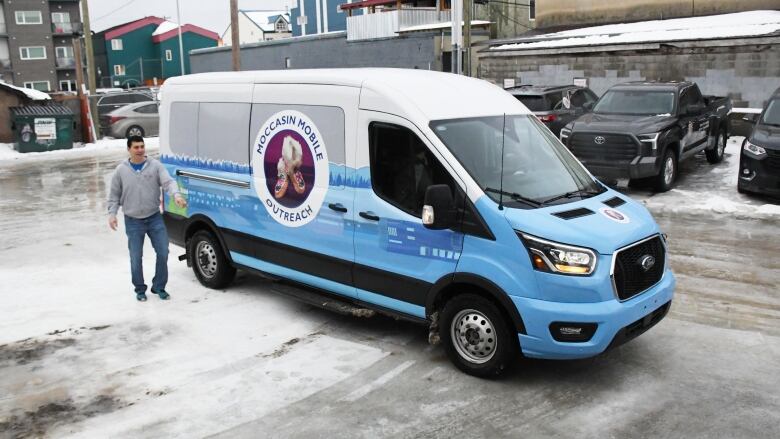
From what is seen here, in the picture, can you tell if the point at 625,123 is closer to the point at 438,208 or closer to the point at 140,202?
the point at 438,208

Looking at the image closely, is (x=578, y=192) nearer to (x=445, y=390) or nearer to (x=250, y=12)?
(x=445, y=390)

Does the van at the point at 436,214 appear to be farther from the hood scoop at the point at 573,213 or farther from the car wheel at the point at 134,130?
the car wheel at the point at 134,130

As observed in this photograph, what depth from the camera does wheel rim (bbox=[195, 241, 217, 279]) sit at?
8156mm

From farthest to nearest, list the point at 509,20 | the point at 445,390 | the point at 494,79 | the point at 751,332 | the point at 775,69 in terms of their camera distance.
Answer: the point at 509,20 < the point at 494,79 < the point at 775,69 < the point at 751,332 < the point at 445,390

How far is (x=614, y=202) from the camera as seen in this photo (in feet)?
19.8

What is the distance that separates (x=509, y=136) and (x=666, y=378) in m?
2.35

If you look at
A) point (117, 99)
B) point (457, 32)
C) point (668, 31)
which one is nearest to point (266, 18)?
point (117, 99)

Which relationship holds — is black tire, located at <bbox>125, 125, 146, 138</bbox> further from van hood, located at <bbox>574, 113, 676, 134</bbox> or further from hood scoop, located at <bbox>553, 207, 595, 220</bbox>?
hood scoop, located at <bbox>553, 207, 595, 220</bbox>

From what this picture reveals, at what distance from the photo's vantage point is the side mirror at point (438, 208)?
17.8 ft

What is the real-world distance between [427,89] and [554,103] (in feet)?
40.0

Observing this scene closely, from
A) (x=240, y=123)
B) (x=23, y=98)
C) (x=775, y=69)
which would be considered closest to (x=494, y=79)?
(x=775, y=69)

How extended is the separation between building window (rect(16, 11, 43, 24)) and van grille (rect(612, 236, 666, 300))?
6650cm

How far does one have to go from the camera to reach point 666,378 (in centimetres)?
567

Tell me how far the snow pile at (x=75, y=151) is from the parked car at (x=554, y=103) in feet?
39.3
